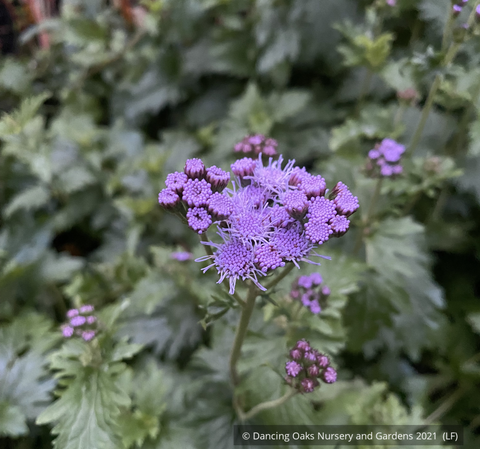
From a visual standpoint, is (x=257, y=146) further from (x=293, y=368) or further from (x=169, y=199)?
(x=293, y=368)

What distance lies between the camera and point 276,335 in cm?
136

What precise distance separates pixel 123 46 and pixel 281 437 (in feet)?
8.75

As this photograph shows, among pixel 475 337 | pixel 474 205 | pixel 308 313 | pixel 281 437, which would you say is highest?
pixel 308 313

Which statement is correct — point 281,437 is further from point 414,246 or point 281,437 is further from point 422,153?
point 422,153

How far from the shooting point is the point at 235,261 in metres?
0.89

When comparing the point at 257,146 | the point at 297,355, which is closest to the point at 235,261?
the point at 297,355

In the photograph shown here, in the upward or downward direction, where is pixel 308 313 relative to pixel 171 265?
upward

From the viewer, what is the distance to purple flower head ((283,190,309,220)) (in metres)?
0.88

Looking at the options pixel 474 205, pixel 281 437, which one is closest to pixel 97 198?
pixel 281 437

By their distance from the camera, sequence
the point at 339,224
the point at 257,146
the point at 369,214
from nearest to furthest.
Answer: the point at 339,224 < the point at 257,146 < the point at 369,214

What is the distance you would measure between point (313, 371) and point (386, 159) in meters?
0.87

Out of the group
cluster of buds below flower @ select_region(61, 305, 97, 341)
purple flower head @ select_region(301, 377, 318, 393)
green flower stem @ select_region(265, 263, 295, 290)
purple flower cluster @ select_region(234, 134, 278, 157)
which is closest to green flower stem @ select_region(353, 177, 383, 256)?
purple flower cluster @ select_region(234, 134, 278, 157)

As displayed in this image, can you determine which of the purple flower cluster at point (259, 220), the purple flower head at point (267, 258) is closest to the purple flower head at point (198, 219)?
the purple flower cluster at point (259, 220)

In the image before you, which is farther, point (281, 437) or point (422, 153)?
point (422, 153)
